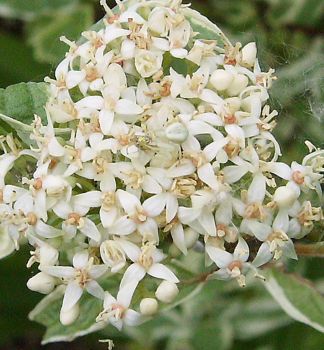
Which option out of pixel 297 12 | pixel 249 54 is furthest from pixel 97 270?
pixel 297 12

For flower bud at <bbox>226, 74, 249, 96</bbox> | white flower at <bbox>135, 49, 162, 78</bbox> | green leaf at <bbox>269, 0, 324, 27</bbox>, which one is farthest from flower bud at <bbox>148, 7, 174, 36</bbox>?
green leaf at <bbox>269, 0, 324, 27</bbox>

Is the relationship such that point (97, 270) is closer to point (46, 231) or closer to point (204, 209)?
point (46, 231)

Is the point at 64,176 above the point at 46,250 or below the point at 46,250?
above

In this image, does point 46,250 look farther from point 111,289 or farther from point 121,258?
point 111,289

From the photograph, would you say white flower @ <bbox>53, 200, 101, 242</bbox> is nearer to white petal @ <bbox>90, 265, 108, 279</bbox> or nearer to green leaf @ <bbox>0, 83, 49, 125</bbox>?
white petal @ <bbox>90, 265, 108, 279</bbox>

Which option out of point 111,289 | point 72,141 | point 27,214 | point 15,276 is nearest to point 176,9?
point 72,141

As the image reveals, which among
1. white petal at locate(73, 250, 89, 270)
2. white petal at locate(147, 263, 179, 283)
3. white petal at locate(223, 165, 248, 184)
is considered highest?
white petal at locate(223, 165, 248, 184)

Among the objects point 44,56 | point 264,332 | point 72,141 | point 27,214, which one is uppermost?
point 72,141
